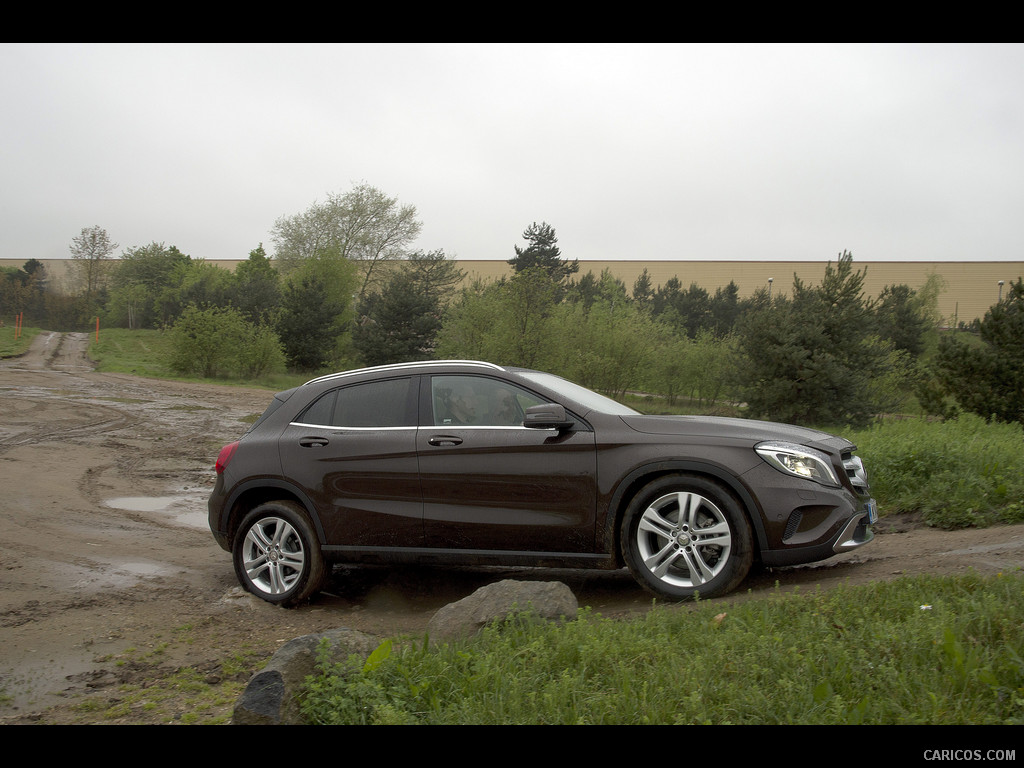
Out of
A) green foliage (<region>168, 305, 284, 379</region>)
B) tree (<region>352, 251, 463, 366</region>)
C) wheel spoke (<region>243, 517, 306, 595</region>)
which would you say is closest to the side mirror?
wheel spoke (<region>243, 517, 306, 595</region>)

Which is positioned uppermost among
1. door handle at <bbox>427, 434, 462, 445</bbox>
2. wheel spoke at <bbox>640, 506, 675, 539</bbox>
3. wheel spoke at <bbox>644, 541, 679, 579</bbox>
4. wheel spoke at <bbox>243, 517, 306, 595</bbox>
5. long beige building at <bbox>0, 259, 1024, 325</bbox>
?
long beige building at <bbox>0, 259, 1024, 325</bbox>

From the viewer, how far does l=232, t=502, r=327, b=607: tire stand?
5.79 meters

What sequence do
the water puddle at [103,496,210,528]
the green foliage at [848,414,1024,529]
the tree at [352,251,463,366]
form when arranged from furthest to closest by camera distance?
the tree at [352,251,463,366] < the water puddle at [103,496,210,528] < the green foliage at [848,414,1024,529]

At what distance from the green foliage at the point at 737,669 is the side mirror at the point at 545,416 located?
A: 4.76ft

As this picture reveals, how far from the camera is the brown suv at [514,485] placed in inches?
190

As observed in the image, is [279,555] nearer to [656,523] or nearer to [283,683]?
[283,683]

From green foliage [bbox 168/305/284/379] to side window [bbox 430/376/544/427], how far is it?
3582cm

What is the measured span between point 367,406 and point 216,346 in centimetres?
3568

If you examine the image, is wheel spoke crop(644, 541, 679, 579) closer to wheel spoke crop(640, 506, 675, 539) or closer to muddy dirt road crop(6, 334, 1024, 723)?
wheel spoke crop(640, 506, 675, 539)
